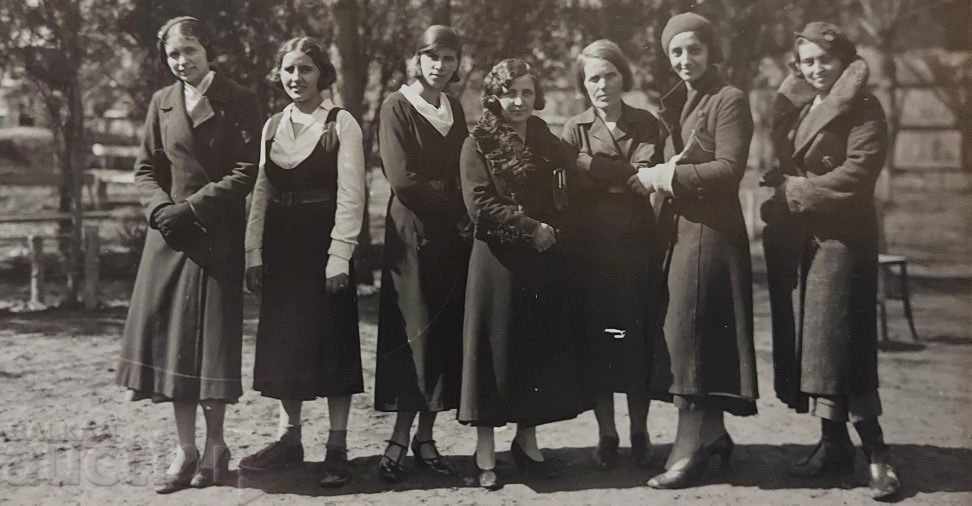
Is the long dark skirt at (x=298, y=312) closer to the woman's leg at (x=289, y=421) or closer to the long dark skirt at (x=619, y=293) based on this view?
the woman's leg at (x=289, y=421)

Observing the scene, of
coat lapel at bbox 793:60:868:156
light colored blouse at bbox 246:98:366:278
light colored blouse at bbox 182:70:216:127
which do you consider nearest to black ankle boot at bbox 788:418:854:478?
coat lapel at bbox 793:60:868:156

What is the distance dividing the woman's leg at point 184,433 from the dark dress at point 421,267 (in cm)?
79

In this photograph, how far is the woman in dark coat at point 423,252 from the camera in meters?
4.03

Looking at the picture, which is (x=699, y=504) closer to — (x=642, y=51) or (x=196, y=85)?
(x=196, y=85)

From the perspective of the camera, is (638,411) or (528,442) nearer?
(528,442)

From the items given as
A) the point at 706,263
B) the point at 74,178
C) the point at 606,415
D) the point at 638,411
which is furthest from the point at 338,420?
the point at 74,178

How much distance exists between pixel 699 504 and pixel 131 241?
251 inches

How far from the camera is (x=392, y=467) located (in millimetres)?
4102

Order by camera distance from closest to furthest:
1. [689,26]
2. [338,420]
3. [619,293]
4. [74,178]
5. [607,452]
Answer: [689,26] < [338,420] < [619,293] < [607,452] < [74,178]

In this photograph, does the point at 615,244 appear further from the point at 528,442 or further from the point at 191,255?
the point at 191,255

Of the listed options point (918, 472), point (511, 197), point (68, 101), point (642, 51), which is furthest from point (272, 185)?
point (642, 51)

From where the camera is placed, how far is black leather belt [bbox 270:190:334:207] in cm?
404

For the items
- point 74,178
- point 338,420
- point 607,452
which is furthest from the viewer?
point 74,178

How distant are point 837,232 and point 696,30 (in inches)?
41.9
